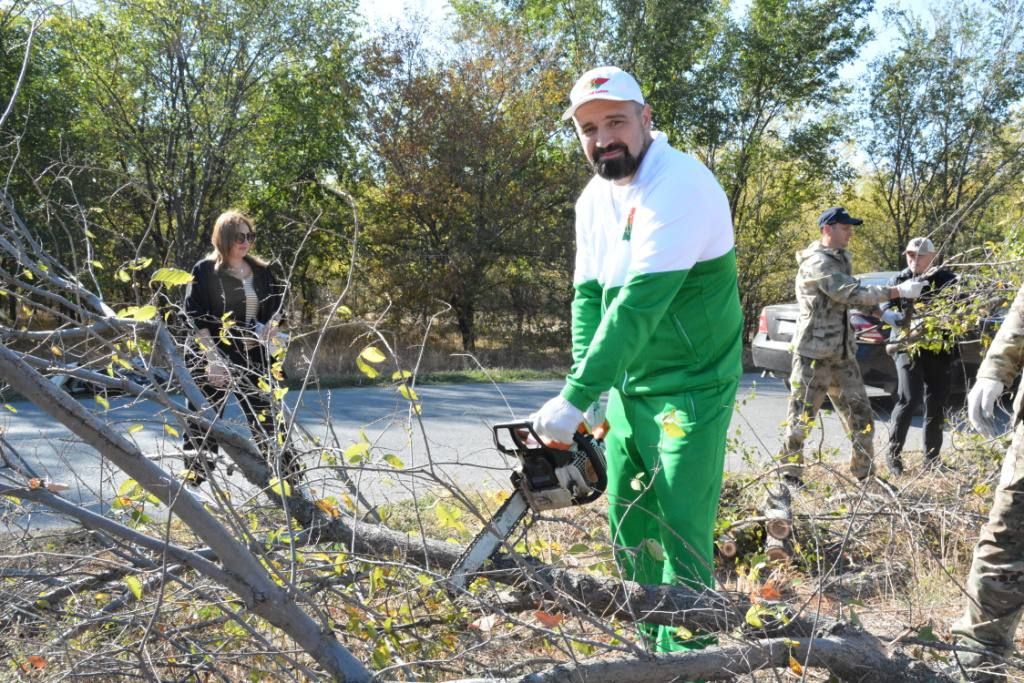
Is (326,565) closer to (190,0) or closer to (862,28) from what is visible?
(190,0)

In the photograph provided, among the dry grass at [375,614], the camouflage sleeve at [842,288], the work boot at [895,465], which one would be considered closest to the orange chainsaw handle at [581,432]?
the dry grass at [375,614]

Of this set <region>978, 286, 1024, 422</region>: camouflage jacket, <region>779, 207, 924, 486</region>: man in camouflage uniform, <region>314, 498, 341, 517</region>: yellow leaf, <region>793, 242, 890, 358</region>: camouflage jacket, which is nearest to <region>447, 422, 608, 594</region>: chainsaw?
<region>314, 498, 341, 517</region>: yellow leaf

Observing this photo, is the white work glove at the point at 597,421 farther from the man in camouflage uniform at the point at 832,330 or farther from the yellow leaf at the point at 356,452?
the man in camouflage uniform at the point at 832,330

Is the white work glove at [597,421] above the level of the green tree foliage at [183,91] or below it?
below

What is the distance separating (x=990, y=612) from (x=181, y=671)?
253 cm

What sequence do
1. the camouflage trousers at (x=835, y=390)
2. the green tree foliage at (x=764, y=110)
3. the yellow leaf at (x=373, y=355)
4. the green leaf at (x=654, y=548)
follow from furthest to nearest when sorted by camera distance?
the green tree foliage at (x=764, y=110), the camouflage trousers at (x=835, y=390), the green leaf at (x=654, y=548), the yellow leaf at (x=373, y=355)

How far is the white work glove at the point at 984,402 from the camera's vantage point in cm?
323

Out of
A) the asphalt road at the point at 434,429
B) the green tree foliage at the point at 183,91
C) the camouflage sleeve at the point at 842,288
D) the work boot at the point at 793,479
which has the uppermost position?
the green tree foliage at the point at 183,91

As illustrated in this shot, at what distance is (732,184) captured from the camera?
1902 centimetres

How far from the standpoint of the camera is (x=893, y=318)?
20.4 ft

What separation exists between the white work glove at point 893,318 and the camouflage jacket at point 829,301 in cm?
23

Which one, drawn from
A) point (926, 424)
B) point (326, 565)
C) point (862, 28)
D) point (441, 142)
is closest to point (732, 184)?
point (862, 28)

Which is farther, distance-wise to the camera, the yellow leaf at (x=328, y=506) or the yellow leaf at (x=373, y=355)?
the yellow leaf at (x=328, y=506)

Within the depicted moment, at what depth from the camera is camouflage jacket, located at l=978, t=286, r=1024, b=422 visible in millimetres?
3217
